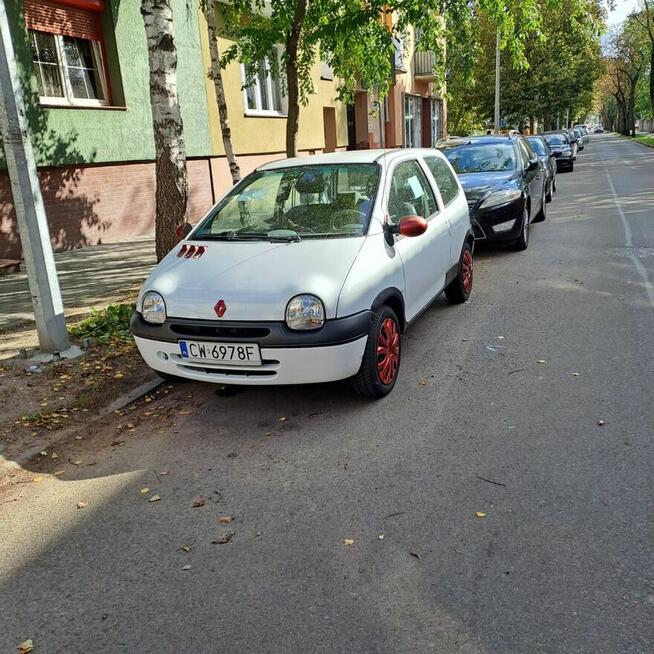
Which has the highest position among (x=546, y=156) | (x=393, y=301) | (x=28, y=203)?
(x=28, y=203)

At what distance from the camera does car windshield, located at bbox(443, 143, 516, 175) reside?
10.1m

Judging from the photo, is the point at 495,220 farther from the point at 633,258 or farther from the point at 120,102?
the point at 120,102

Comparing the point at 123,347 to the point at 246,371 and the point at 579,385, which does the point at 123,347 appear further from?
the point at 579,385

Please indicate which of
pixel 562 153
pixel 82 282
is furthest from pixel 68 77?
pixel 562 153

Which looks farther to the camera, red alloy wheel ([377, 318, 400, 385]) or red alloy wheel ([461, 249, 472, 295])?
red alloy wheel ([461, 249, 472, 295])

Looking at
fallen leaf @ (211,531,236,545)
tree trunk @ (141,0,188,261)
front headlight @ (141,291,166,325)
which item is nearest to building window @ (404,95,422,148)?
tree trunk @ (141,0,188,261)

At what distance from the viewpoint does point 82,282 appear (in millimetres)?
8680

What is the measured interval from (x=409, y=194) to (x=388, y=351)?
5.49 feet

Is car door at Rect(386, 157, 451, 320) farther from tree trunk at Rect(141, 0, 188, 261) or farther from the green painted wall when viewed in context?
the green painted wall

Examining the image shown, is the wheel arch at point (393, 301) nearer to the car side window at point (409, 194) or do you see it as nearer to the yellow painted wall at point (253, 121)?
the car side window at point (409, 194)

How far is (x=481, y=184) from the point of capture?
934cm

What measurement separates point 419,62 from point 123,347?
2962cm

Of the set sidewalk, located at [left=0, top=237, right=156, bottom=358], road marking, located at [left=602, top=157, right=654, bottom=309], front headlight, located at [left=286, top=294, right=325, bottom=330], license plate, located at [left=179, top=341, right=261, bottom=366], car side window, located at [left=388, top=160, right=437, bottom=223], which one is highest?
car side window, located at [left=388, top=160, right=437, bottom=223]

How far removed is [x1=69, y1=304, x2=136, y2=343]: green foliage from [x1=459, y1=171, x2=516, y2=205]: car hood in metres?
5.12
